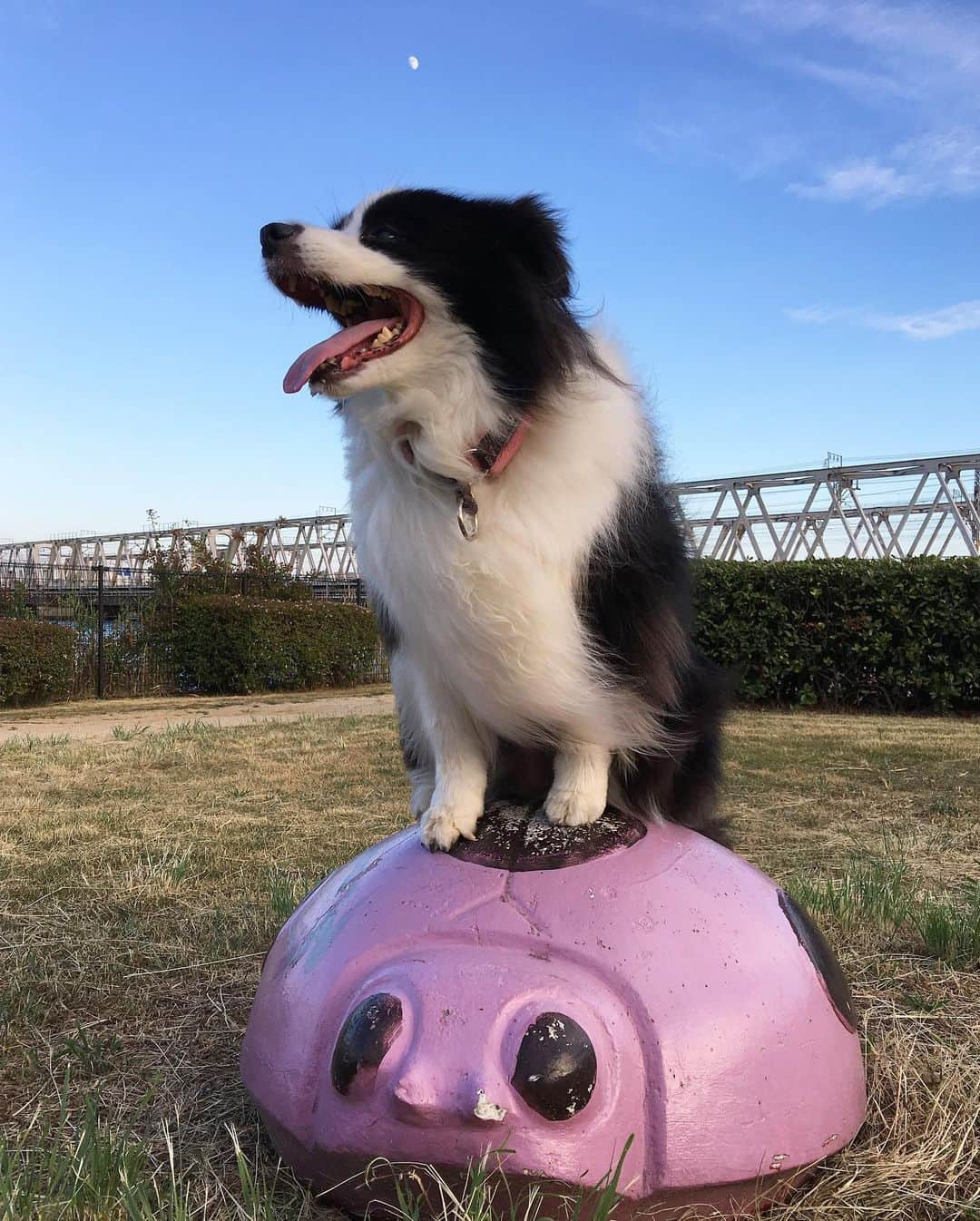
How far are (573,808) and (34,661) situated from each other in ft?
36.1

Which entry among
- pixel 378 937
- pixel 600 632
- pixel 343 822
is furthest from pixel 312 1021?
pixel 343 822

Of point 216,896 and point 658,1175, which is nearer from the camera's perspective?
point 658,1175

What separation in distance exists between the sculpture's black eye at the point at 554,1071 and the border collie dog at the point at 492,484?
56 cm

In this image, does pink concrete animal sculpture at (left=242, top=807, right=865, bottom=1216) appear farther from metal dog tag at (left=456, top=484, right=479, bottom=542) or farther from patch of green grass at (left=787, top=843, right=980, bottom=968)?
patch of green grass at (left=787, top=843, right=980, bottom=968)

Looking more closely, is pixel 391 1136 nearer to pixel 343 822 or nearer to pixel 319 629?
pixel 343 822

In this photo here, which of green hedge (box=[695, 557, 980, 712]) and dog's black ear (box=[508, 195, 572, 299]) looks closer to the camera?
dog's black ear (box=[508, 195, 572, 299])

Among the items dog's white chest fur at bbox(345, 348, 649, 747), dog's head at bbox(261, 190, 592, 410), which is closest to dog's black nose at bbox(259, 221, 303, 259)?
dog's head at bbox(261, 190, 592, 410)

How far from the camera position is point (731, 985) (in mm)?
1744

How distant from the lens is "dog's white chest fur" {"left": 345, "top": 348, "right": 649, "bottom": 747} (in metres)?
1.92

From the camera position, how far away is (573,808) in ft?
6.84

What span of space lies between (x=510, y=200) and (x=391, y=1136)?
6.08 ft

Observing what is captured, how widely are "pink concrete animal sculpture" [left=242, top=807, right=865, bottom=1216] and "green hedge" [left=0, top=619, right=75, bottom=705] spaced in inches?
418

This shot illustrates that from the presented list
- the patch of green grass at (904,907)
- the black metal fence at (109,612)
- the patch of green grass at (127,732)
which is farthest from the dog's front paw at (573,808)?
the black metal fence at (109,612)

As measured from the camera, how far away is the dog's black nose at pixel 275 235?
1857 millimetres
